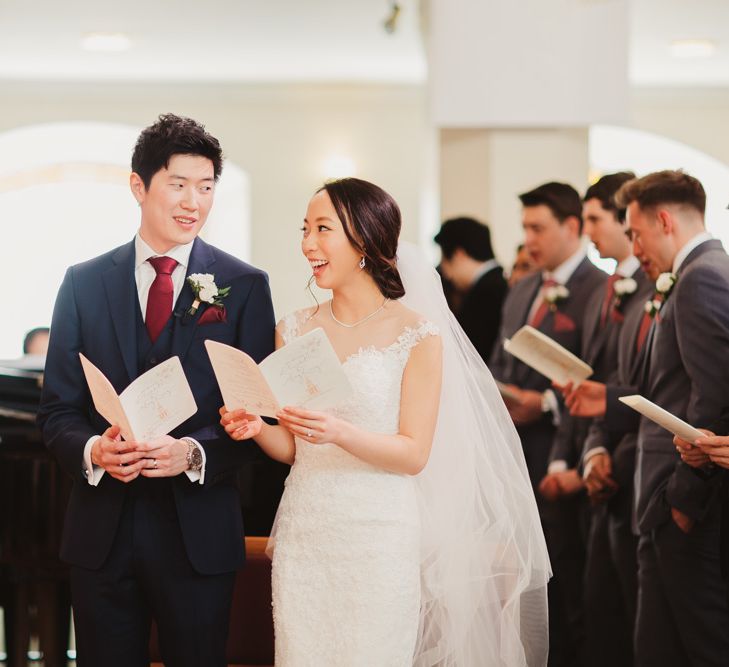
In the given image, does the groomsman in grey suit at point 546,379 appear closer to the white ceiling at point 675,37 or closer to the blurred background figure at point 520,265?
the blurred background figure at point 520,265

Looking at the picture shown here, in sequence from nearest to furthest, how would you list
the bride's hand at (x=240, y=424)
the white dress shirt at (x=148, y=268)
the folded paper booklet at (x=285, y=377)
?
the folded paper booklet at (x=285, y=377) → the bride's hand at (x=240, y=424) → the white dress shirt at (x=148, y=268)

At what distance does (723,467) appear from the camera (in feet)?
11.4

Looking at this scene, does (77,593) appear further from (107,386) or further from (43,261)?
(43,261)

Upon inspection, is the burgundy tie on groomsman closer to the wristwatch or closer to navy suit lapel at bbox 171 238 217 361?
navy suit lapel at bbox 171 238 217 361

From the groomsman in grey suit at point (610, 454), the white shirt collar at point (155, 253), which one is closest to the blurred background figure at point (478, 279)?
the groomsman in grey suit at point (610, 454)

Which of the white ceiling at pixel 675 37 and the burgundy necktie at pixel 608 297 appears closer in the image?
the burgundy necktie at pixel 608 297

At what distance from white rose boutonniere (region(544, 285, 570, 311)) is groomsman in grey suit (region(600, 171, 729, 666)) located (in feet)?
3.85

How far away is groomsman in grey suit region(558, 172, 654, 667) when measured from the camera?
443 centimetres

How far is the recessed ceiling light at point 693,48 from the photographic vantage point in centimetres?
1006

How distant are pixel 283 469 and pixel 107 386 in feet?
5.82

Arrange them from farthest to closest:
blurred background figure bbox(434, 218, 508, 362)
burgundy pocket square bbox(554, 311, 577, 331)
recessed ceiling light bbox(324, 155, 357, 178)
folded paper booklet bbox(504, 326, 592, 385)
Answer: recessed ceiling light bbox(324, 155, 357, 178) → blurred background figure bbox(434, 218, 508, 362) → burgundy pocket square bbox(554, 311, 577, 331) → folded paper booklet bbox(504, 326, 592, 385)

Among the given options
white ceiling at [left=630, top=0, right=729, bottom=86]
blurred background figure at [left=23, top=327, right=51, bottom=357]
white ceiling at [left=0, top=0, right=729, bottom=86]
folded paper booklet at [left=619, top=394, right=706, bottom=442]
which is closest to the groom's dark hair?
folded paper booklet at [left=619, top=394, right=706, bottom=442]

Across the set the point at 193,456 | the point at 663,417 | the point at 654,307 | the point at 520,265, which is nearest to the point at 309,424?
the point at 193,456

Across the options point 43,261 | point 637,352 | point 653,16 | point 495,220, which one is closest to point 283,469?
point 637,352
